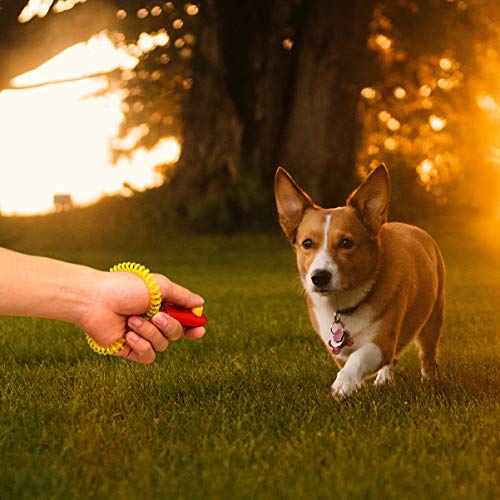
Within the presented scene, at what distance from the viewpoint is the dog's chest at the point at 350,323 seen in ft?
15.2

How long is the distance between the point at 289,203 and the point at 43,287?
2148 millimetres

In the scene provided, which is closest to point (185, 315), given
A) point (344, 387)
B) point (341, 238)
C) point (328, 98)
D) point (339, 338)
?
point (344, 387)

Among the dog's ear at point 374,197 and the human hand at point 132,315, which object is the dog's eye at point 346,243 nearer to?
the dog's ear at point 374,197

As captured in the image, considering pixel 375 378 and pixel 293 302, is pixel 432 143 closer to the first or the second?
pixel 293 302

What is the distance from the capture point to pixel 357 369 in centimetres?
430

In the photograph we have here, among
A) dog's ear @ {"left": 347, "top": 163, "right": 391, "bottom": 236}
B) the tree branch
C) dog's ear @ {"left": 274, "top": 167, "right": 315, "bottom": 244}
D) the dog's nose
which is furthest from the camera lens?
the tree branch

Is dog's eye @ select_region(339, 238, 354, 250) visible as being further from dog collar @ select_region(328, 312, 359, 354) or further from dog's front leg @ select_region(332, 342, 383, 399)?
dog's front leg @ select_region(332, 342, 383, 399)

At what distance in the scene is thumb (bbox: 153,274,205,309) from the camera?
3486 millimetres

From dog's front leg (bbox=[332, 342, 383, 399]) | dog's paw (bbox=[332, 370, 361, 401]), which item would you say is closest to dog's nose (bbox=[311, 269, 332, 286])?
dog's front leg (bbox=[332, 342, 383, 399])

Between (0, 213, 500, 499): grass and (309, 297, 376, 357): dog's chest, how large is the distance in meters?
0.30

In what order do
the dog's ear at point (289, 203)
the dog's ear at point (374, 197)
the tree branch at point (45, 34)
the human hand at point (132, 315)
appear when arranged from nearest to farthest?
1. the human hand at point (132, 315)
2. the dog's ear at point (374, 197)
3. the dog's ear at point (289, 203)
4. the tree branch at point (45, 34)

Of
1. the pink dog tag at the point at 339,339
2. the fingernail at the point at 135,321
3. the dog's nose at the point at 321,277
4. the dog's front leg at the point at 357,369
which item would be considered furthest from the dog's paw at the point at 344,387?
the fingernail at the point at 135,321

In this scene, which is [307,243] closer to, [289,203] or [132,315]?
[289,203]

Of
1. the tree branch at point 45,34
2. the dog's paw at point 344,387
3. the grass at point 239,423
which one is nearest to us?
the grass at point 239,423
